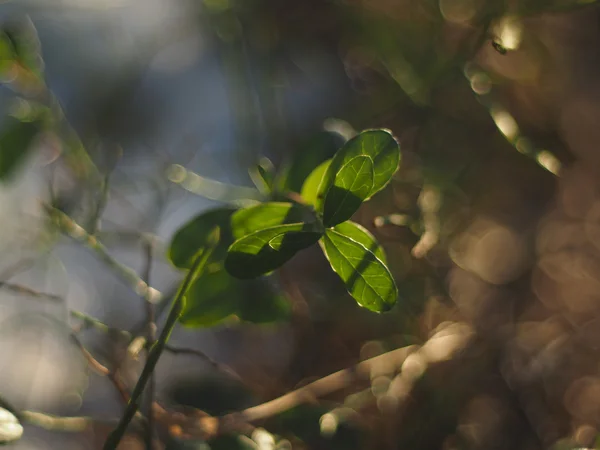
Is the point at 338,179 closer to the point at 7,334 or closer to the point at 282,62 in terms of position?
the point at 7,334

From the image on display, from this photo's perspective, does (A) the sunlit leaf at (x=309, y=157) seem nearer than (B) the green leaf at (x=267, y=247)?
No

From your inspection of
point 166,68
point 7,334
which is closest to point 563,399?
point 7,334

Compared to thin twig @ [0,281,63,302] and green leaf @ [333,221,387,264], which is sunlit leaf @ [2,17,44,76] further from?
green leaf @ [333,221,387,264]

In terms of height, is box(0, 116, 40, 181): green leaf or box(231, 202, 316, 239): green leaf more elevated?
box(231, 202, 316, 239): green leaf

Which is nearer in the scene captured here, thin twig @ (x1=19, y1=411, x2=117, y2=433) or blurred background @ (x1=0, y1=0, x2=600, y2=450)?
thin twig @ (x1=19, y1=411, x2=117, y2=433)

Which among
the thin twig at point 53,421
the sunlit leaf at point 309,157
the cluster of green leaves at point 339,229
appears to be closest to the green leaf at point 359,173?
the cluster of green leaves at point 339,229

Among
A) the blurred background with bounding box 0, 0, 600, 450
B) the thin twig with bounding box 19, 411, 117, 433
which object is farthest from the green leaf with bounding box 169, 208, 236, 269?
the thin twig with bounding box 19, 411, 117, 433

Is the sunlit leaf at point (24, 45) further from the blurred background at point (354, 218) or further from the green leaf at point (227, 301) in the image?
the green leaf at point (227, 301)
